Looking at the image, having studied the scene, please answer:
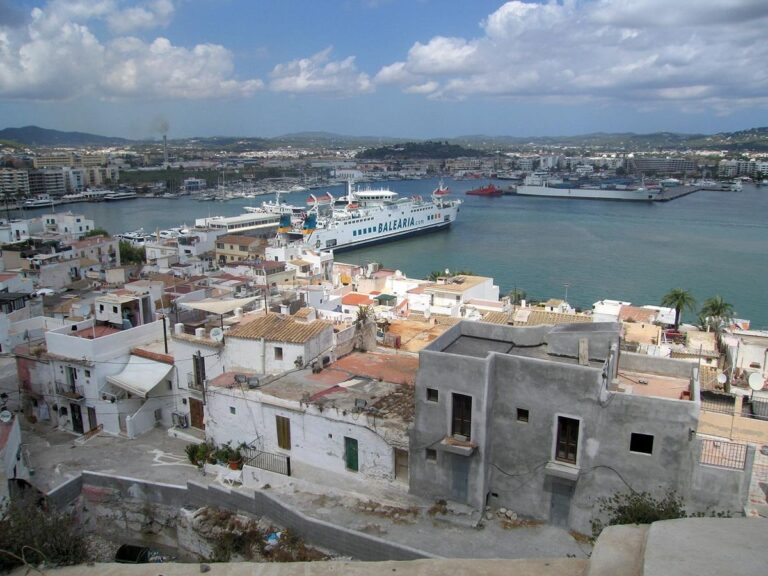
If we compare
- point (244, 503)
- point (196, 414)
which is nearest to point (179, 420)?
point (196, 414)

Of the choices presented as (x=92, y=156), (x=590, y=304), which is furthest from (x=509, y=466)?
(x=92, y=156)

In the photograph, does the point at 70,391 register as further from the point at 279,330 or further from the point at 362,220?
the point at 362,220

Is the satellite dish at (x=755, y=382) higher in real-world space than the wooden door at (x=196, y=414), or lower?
higher

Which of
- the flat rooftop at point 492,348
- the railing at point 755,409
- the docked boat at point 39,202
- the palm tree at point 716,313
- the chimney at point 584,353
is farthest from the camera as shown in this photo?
the docked boat at point 39,202

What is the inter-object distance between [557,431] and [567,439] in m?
0.14

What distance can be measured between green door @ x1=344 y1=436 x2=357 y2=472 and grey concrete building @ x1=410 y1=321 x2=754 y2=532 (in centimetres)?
85

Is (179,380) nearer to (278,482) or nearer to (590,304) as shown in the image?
(278,482)

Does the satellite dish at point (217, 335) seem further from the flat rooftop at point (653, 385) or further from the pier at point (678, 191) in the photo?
the pier at point (678, 191)

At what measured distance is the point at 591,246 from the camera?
4641cm

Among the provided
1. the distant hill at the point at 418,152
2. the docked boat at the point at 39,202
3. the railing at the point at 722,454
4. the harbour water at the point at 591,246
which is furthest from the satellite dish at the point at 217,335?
the distant hill at the point at 418,152

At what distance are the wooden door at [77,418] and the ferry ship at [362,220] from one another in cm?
3215

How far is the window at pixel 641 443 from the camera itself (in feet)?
21.0

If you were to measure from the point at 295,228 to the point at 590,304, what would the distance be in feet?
80.9

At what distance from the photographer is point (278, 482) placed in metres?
8.22
